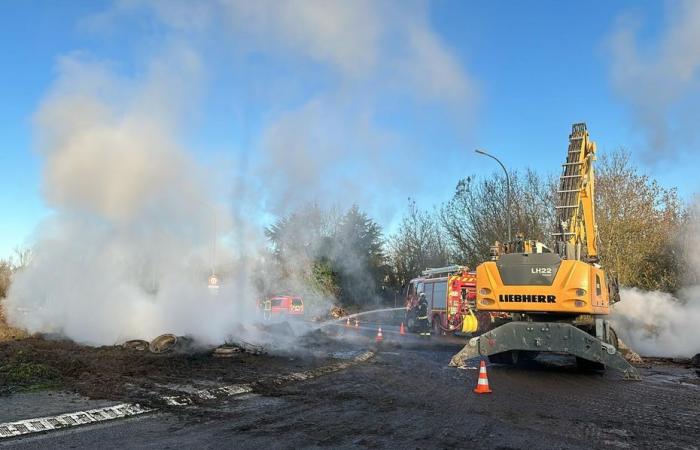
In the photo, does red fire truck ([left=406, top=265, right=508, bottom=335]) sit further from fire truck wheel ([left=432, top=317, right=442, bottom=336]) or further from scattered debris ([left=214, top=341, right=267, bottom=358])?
scattered debris ([left=214, top=341, right=267, bottom=358])

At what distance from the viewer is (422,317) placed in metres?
25.0

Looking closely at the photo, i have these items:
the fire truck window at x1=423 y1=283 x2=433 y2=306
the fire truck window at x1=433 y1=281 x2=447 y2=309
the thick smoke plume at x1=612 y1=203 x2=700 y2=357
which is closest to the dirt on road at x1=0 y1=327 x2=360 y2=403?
the fire truck window at x1=433 y1=281 x2=447 y2=309

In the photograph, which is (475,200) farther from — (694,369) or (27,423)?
(27,423)

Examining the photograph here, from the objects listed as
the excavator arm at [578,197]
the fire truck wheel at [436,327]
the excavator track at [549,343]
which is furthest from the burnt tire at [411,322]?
the excavator track at [549,343]

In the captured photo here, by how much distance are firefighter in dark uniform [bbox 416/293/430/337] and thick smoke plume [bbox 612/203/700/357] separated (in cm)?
863

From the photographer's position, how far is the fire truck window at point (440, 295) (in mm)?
22811

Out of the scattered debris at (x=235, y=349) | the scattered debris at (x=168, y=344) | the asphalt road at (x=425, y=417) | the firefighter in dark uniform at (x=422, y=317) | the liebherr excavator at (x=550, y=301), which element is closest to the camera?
the asphalt road at (x=425, y=417)

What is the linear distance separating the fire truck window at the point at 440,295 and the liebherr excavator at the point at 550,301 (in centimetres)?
943

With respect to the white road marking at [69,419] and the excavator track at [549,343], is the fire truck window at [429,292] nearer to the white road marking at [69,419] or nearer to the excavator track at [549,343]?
A: the excavator track at [549,343]

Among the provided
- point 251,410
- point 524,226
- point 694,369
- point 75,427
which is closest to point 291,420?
point 251,410

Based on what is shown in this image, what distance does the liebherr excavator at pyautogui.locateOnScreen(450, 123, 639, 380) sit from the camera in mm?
11023

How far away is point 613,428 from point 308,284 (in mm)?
17373

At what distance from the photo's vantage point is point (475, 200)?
37125mm

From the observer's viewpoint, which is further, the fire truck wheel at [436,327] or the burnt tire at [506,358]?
the fire truck wheel at [436,327]
